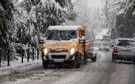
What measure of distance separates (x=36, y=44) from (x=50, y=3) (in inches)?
129

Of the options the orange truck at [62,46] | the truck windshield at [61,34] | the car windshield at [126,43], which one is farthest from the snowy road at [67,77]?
the car windshield at [126,43]

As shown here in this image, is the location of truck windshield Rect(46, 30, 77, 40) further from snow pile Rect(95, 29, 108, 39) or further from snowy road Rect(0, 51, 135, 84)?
snow pile Rect(95, 29, 108, 39)

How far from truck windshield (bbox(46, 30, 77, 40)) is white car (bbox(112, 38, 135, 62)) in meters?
5.53

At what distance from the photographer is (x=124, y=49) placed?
831 inches

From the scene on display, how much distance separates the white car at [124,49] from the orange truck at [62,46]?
504 cm

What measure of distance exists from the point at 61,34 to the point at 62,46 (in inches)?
49.8

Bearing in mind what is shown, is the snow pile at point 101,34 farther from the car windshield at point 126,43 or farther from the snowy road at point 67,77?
the snowy road at point 67,77

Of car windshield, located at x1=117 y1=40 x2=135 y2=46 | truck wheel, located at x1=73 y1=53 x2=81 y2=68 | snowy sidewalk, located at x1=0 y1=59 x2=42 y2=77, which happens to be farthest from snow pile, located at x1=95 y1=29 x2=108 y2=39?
truck wheel, located at x1=73 y1=53 x2=81 y2=68

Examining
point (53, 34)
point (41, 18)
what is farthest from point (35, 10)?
point (53, 34)

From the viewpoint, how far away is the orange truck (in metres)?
15.6

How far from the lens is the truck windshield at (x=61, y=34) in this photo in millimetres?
16562

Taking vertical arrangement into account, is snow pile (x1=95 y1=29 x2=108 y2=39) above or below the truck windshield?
above

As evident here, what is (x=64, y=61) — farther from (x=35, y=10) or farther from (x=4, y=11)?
(x=35, y=10)

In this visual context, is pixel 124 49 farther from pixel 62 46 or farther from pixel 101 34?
pixel 101 34
